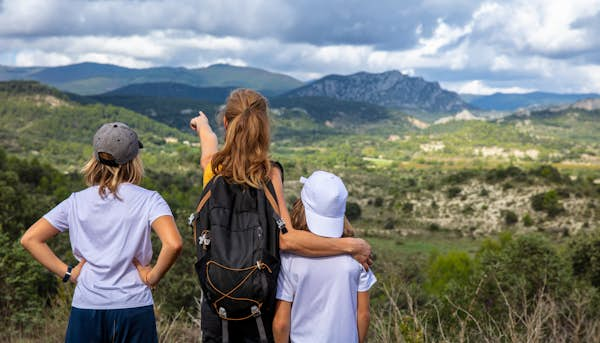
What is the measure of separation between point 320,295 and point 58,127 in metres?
141

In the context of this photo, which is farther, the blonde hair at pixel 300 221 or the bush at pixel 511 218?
the bush at pixel 511 218

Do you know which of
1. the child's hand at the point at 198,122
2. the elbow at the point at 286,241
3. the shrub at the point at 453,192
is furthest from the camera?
the shrub at the point at 453,192

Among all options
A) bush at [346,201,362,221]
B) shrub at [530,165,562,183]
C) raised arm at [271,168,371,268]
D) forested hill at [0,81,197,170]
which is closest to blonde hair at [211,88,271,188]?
raised arm at [271,168,371,268]

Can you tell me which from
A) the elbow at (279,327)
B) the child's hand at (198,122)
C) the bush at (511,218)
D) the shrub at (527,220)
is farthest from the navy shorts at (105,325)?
the bush at (511,218)

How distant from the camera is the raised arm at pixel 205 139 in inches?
116

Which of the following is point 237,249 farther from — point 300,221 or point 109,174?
point 109,174

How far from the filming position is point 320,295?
2490 millimetres

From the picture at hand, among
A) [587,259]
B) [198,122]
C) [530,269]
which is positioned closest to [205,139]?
[198,122]

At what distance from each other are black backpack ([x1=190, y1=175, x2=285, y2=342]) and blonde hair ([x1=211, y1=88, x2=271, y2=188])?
0.19ft

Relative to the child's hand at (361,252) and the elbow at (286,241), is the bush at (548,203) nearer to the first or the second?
the child's hand at (361,252)

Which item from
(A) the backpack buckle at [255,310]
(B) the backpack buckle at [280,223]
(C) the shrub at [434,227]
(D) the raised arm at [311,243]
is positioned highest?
(B) the backpack buckle at [280,223]

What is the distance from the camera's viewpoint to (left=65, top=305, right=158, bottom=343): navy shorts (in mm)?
2453

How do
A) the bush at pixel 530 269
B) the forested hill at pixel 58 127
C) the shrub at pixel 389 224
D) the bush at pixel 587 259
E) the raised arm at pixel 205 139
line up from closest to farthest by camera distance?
the raised arm at pixel 205 139 → the bush at pixel 530 269 → the bush at pixel 587 259 → the shrub at pixel 389 224 → the forested hill at pixel 58 127

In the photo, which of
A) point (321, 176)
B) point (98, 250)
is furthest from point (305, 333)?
point (98, 250)
